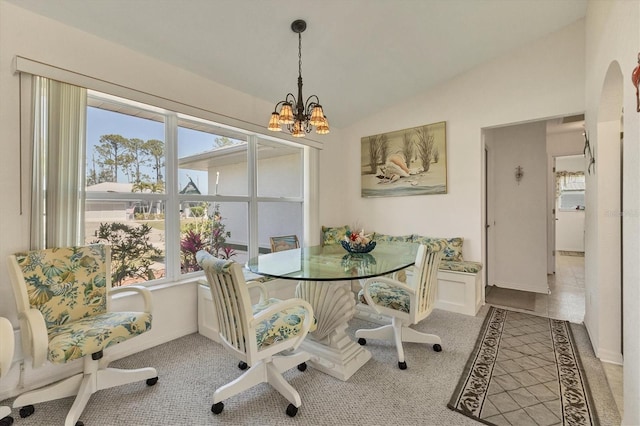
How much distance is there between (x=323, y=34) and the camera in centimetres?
255

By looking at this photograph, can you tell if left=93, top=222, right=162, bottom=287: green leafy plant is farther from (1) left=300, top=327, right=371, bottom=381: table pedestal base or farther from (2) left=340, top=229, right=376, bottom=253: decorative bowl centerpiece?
(2) left=340, top=229, right=376, bottom=253: decorative bowl centerpiece

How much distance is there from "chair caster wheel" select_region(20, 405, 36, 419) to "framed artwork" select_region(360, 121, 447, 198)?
392 cm

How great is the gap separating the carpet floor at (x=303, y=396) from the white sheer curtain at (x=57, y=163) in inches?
42.7

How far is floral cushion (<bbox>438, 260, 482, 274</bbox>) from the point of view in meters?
3.20

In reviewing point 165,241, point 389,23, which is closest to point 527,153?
point 389,23

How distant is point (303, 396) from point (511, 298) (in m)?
3.22

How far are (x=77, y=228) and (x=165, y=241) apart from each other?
733 millimetres

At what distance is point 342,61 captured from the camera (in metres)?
2.98

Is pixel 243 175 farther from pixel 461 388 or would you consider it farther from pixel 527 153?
pixel 527 153

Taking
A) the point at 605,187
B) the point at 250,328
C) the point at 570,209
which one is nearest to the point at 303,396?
the point at 250,328

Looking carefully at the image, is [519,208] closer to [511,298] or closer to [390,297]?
[511,298]

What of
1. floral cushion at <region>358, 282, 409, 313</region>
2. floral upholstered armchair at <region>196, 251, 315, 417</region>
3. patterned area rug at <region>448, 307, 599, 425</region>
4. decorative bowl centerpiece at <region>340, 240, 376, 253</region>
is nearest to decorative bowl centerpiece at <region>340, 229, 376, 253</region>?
decorative bowl centerpiece at <region>340, 240, 376, 253</region>

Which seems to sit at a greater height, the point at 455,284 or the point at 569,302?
the point at 455,284

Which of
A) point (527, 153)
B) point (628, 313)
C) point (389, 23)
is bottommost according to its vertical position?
point (628, 313)
